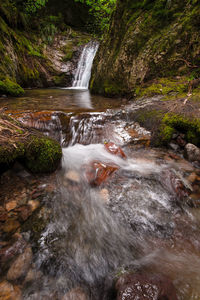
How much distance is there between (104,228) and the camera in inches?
72.7

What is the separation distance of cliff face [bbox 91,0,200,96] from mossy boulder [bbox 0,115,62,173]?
355cm

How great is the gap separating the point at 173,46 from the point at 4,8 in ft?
27.6

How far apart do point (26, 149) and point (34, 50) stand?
10.00m

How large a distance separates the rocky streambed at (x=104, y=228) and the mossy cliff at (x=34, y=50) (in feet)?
17.2

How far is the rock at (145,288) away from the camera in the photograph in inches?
41.9

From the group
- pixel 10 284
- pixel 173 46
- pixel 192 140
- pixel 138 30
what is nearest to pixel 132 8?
pixel 138 30

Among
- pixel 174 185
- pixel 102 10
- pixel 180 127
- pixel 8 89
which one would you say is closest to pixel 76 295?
pixel 174 185

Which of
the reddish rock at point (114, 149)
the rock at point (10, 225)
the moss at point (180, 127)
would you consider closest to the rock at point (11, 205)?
the rock at point (10, 225)

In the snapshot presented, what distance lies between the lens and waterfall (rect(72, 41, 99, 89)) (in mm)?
10255

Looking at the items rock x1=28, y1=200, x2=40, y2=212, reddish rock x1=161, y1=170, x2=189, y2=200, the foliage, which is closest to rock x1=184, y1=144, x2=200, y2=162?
reddish rock x1=161, y1=170, x2=189, y2=200

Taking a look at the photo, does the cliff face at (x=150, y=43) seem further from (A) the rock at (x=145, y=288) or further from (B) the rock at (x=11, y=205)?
(B) the rock at (x=11, y=205)

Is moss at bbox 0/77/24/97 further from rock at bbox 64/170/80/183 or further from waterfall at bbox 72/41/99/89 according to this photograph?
waterfall at bbox 72/41/99/89

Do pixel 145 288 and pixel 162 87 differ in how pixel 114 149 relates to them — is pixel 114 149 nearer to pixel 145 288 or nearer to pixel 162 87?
pixel 145 288

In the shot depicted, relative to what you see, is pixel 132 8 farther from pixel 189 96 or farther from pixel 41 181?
pixel 41 181
